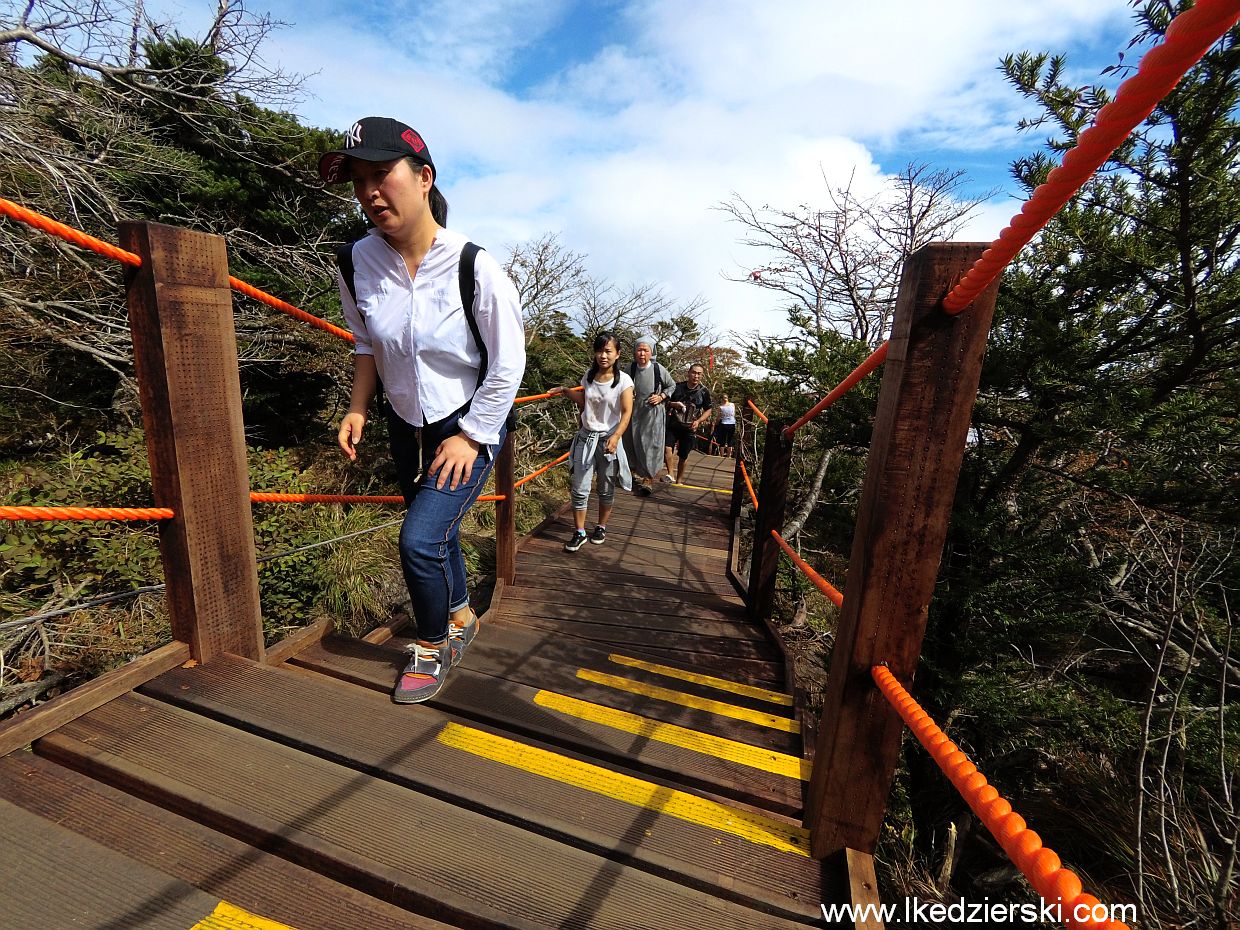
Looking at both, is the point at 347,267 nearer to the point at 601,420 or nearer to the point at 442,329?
the point at 442,329

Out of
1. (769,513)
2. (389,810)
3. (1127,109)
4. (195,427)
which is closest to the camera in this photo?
(1127,109)

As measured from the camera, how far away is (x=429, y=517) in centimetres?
168

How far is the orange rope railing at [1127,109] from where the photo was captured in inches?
20.7

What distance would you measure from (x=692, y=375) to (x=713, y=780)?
19.3 ft

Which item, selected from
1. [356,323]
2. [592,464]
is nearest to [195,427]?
[356,323]

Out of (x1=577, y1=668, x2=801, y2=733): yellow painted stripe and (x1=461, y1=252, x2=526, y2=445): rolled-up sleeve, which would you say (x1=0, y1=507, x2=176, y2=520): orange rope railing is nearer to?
(x1=461, y1=252, x2=526, y2=445): rolled-up sleeve

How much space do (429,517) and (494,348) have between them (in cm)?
55

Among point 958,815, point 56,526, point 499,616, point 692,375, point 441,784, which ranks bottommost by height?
point 958,815

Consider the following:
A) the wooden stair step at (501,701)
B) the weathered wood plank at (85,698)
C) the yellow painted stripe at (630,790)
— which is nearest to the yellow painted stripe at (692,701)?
the wooden stair step at (501,701)

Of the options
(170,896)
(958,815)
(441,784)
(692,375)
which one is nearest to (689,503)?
(692,375)

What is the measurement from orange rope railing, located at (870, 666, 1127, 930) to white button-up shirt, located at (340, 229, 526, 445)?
1.27m

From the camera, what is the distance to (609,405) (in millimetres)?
3898

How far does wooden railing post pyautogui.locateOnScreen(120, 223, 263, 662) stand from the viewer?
149 centimetres

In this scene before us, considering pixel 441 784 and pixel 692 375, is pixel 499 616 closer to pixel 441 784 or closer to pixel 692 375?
pixel 441 784
